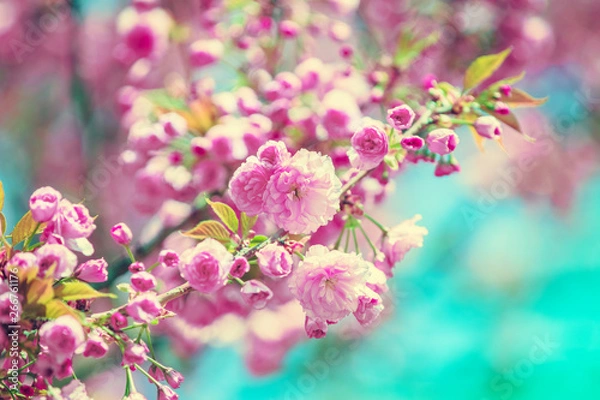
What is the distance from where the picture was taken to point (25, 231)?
0.52 metres

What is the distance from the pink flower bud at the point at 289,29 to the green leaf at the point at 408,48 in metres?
0.16

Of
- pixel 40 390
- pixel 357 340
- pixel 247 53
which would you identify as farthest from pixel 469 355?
pixel 40 390

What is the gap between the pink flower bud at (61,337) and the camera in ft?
1.45

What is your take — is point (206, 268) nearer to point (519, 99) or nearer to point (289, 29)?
point (519, 99)

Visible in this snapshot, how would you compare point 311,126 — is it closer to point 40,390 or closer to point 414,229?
point 414,229

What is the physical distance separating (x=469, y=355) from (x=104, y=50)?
1.11 meters

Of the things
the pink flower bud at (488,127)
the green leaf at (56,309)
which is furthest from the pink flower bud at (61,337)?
the pink flower bud at (488,127)

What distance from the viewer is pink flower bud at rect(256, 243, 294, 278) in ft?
1.64

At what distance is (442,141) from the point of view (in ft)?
1.76

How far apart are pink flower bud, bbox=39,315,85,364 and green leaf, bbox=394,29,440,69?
67 cm

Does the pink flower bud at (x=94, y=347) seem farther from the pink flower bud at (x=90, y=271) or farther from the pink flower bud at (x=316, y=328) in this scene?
the pink flower bud at (x=316, y=328)
